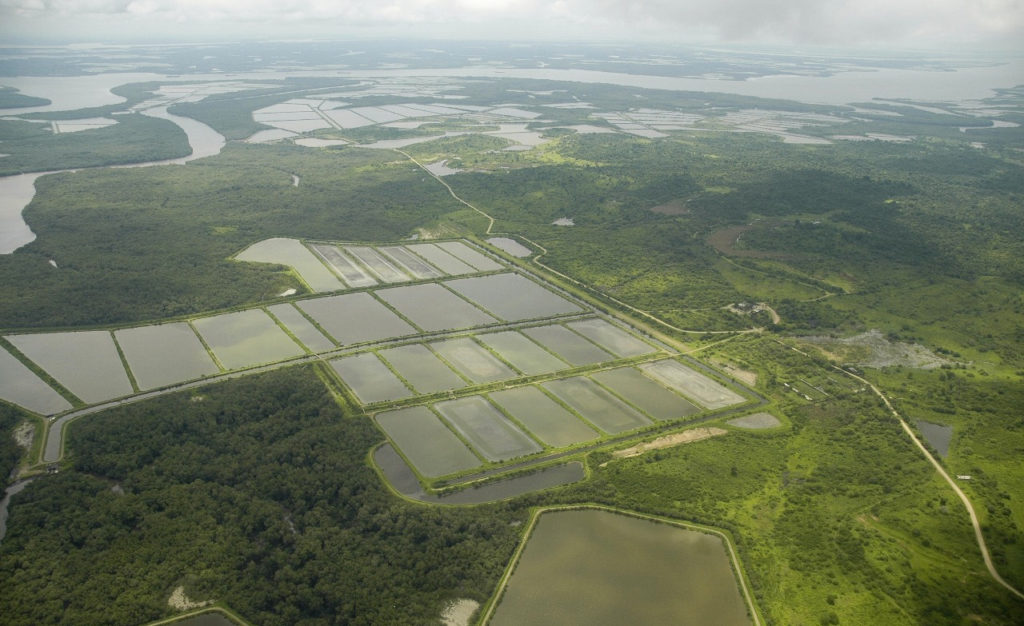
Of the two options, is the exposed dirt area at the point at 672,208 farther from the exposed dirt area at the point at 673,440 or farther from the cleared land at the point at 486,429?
the cleared land at the point at 486,429

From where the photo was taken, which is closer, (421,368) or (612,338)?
(421,368)

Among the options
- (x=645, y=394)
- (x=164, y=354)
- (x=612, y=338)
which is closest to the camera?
(x=645, y=394)

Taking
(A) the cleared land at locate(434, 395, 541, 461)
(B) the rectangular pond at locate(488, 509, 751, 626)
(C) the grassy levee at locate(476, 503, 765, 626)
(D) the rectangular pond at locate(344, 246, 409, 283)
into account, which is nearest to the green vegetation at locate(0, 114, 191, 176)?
(D) the rectangular pond at locate(344, 246, 409, 283)

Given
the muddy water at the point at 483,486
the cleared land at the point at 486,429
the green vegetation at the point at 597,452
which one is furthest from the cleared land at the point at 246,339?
the muddy water at the point at 483,486

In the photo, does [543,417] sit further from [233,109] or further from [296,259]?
[233,109]

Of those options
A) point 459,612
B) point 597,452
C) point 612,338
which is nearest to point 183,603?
point 459,612

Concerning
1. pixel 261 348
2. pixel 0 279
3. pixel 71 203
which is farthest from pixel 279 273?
pixel 71 203

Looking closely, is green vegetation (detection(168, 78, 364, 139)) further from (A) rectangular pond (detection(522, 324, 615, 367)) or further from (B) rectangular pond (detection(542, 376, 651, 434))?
(B) rectangular pond (detection(542, 376, 651, 434))
